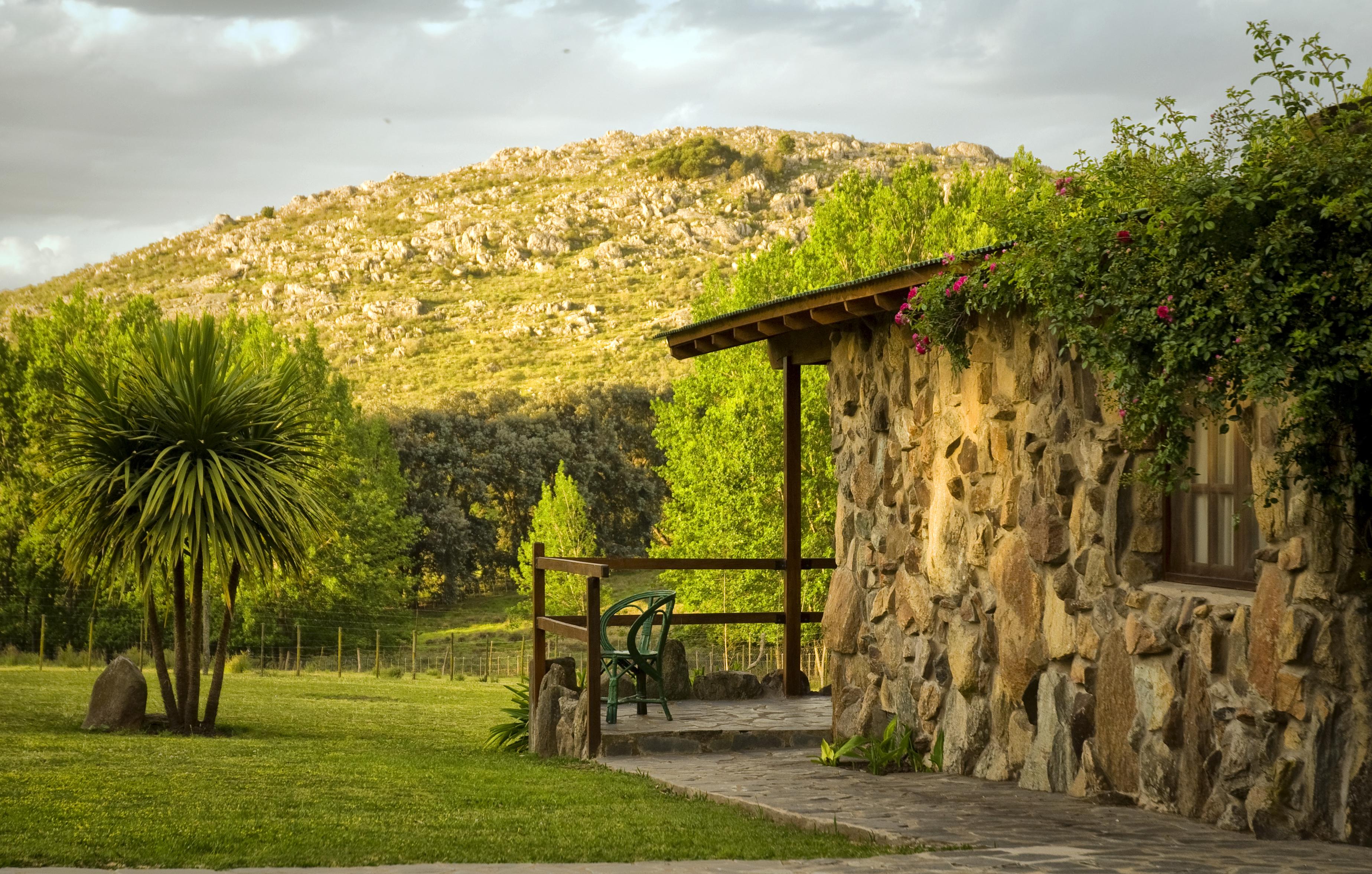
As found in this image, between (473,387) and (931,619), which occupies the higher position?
(473,387)

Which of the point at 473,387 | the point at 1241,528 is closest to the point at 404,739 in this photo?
the point at 1241,528

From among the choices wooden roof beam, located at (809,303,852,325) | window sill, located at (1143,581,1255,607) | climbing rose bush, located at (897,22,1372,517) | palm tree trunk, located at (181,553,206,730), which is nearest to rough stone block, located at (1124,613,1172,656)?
window sill, located at (1143,581,1255,607)

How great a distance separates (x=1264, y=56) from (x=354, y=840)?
4.79m

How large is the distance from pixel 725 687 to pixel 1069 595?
428 cm

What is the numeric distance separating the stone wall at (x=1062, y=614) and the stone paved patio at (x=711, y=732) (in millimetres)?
397

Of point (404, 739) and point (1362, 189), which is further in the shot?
point (404, 739)

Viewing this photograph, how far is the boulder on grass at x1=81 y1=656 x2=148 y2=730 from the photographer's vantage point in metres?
10.3

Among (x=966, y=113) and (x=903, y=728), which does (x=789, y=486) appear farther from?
(x=966, y=113)

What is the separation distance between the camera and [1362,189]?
445cm

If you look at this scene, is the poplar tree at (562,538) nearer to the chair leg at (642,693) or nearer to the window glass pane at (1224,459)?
the chair leg at (642,693)

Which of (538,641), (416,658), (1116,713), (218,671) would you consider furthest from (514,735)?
(416,658)

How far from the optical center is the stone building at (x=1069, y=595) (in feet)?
17.4

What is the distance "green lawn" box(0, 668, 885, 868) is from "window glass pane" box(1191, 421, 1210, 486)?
97.2 inches

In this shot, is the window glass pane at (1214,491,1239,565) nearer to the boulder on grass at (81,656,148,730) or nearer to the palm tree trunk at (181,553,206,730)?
the palm tree trunk at (181,553,206,730)
